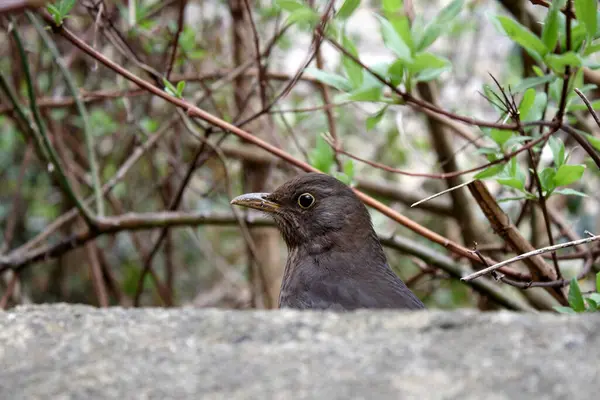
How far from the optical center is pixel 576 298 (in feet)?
7.66

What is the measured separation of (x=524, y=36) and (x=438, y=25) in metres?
0.27

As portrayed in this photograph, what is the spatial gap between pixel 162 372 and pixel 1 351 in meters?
0.49

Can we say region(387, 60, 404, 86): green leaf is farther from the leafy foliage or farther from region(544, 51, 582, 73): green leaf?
the leafy foliage

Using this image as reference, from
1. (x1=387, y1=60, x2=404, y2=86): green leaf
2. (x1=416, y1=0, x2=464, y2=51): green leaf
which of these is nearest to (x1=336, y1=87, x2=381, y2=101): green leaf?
(x1=387, y1=60, x2=404, y2=86): green leaf

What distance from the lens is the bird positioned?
10.2 ft

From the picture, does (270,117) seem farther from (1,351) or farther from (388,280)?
(1,351)

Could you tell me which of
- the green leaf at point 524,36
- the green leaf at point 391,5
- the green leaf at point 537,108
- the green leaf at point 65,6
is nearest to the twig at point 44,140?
the green leaf at point 65,6

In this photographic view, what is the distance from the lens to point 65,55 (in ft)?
20.2

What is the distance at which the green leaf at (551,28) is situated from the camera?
1.94 meters

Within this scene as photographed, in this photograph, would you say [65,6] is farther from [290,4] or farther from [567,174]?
[567,174]

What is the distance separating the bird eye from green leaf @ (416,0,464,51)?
162 cm

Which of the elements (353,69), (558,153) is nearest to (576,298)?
(558,153)

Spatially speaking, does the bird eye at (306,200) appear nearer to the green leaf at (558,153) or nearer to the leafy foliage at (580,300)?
the green leaf at (558,153)

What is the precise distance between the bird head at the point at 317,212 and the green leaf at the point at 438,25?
144 cm
